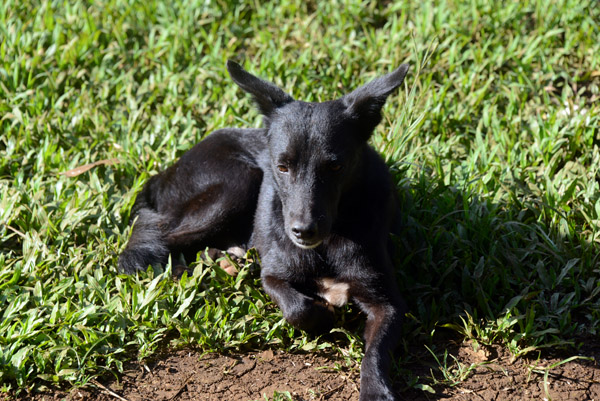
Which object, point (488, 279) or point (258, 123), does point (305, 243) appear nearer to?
point (488, 279)

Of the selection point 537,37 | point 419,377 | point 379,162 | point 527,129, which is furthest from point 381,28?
point 419,377

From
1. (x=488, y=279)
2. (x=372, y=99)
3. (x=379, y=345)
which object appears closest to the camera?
(x=379, y=345)

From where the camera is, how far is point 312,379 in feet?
12.6

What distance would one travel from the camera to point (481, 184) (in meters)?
5.14

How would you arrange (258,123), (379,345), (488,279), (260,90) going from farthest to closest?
1. (258,123)
2. (488,279)
3. (260,90)
4. (379,345)

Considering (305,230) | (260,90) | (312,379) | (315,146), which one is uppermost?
(260,90)

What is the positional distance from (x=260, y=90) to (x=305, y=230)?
96cm

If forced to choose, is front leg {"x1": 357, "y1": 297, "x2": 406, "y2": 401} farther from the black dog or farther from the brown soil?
the brown soil

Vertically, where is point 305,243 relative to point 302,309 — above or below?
above

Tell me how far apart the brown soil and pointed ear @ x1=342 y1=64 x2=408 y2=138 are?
135cm

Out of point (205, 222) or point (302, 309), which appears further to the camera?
point (205, 222)

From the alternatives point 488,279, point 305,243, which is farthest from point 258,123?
point 488,279

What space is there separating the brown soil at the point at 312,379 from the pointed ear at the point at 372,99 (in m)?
1.35

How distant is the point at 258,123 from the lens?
597 centimetres
